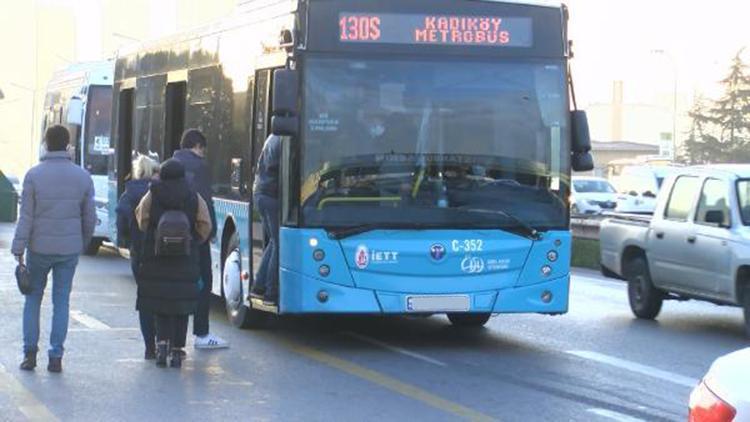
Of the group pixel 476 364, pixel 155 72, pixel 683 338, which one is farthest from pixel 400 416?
pixel 155 72

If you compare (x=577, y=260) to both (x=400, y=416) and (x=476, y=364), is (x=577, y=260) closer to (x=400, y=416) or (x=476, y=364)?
(x=476, y=364)

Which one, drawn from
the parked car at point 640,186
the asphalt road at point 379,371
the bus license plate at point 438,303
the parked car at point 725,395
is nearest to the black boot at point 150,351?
the asphalt road at point 379,371

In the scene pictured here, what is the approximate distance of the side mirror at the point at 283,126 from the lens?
10781 millimetres

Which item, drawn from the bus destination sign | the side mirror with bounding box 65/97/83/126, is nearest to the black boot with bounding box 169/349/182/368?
the bus destination sign

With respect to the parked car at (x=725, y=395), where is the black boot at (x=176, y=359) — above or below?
below

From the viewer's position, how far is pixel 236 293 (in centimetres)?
1294

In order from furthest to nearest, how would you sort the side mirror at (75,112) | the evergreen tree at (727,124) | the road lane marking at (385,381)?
the evergreen tree at (727,124), the side mirror at (75,112), the road lane marking at (385,381)

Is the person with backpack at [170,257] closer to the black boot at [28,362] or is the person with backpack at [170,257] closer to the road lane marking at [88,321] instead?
the black boot at [28,362]

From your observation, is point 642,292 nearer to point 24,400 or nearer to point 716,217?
point 716,217

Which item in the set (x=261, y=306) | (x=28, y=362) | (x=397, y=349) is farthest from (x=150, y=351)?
(x=397, y=349)

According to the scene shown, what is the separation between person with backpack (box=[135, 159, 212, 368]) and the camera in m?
10.3

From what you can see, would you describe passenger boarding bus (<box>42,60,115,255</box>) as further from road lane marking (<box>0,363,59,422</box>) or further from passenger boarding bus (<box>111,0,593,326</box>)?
road lane marking (<box>0,363,59,422</box>)

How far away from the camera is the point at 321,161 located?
11.1 m

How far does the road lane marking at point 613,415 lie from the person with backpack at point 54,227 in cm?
387
